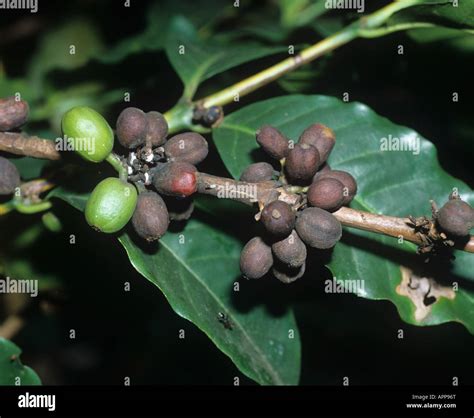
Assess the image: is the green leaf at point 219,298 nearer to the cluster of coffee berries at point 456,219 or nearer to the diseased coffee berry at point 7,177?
the diseased coffee berry at point 7,177

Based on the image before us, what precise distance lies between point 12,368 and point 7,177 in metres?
0.91

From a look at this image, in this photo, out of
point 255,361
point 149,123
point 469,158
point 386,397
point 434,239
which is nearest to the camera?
point 434,239

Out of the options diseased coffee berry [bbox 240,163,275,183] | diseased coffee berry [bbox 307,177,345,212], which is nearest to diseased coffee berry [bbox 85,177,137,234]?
diseased coffee berry [bbox 240,163,275,183]

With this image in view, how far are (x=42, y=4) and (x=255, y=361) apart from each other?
135 inches

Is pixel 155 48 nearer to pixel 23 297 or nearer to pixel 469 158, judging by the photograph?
pixel 23 297

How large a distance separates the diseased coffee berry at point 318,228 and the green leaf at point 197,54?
122 centimetres

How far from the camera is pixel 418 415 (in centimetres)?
286

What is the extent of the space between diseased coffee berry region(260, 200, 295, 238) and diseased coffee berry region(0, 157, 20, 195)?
3.61 feet

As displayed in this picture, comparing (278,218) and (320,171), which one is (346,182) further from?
(278,218)

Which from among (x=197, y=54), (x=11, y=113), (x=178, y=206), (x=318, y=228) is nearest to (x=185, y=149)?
(x=178, y=206)

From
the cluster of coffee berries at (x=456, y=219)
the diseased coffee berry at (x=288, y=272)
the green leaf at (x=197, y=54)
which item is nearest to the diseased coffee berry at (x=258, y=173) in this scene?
the diseased coffee berry at (x=288, y=272)

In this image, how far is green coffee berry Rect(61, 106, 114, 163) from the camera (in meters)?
2.03

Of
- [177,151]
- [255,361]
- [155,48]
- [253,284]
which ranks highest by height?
[155,48]

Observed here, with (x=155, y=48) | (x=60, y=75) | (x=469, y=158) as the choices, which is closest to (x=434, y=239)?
(x=469, y=158)
